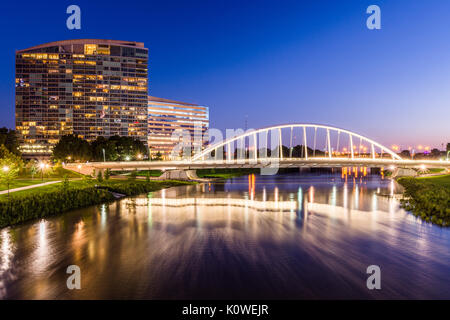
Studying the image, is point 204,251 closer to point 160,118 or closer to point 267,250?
point 267,250

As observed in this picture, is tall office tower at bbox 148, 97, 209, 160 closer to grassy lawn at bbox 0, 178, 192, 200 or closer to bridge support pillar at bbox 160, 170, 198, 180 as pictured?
bridge support pillar at bbox 160, 170, 198, 180

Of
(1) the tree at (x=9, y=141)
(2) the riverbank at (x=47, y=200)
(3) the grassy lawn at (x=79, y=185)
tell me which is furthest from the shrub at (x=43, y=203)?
(1) the tree at (x=9, y=141)

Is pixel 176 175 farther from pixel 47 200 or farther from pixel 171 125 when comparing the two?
pixel 171 125

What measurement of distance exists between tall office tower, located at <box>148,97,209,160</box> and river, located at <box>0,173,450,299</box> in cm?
13576

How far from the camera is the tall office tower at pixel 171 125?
168625mm

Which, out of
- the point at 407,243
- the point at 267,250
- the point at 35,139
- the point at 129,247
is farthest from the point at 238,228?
the point at 35,139

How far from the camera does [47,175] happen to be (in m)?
50.1

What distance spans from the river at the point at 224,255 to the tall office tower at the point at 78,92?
128382 mm

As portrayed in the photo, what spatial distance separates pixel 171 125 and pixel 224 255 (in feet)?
535

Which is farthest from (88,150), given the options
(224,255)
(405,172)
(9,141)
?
(405,172)

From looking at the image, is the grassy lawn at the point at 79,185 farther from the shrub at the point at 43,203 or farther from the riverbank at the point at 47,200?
the shrub at the point at 43,203

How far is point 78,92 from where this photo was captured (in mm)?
145875

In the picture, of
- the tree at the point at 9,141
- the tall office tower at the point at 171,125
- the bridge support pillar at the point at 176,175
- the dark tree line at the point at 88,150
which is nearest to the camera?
the tree at the point at 9,141

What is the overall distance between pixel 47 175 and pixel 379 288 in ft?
169
